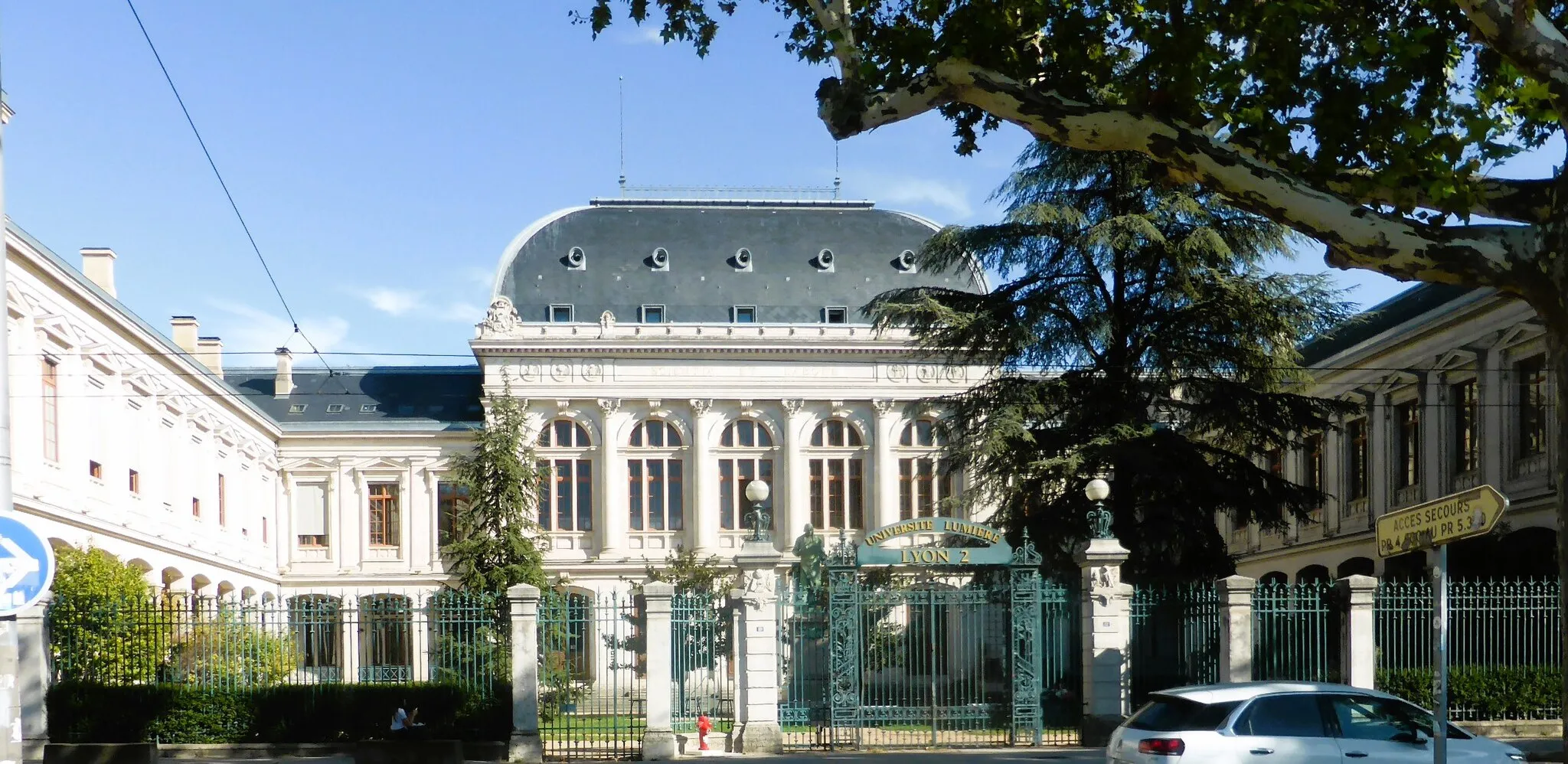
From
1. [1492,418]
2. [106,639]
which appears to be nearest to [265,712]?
[106,639]

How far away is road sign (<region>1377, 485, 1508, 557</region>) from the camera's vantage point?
27.2 ft

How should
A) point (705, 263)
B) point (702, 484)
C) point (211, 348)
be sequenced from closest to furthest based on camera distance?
point (211, 348), point (702, 484), point (705, 263)

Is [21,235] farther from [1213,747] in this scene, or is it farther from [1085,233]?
[1213,747]

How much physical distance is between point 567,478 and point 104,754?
40.1 meters

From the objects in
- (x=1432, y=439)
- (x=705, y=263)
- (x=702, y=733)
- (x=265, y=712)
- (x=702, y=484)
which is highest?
(x=705, y=263)

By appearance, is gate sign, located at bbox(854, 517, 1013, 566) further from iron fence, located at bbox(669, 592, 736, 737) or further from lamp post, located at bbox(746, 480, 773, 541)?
iron fence, located at bbox(669, 592, 736, 737)

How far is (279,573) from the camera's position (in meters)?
57.3

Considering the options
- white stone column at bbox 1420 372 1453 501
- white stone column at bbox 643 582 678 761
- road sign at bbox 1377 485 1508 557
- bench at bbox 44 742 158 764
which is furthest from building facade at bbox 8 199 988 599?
road sign at bbox 1377 485 1508 557

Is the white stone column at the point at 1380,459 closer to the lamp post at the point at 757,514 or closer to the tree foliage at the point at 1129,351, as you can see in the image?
the tree foliage at the point at 1129,351

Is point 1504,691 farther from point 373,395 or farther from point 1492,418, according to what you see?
point 373,395

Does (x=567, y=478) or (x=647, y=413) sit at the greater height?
(x=647, y=413)

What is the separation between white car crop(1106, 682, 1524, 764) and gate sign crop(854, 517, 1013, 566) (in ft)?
28.5

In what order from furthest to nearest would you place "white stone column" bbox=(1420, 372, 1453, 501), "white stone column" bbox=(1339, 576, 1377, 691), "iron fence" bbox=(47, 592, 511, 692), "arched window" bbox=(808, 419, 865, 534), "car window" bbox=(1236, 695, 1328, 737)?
1. "arched window" bbox=(808, 419, 865, 534)
2. "white stone column" bbox=(1420, 372, 1453, 501)
3. "white stone column" bbox=(1339, 576, 1377, 691)
4. "iron fence" bbox=(47, 592, 511, 692)
5. "car window" bbox=(1236, 695, 1328, 737)

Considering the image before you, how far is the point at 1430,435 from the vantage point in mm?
37188
